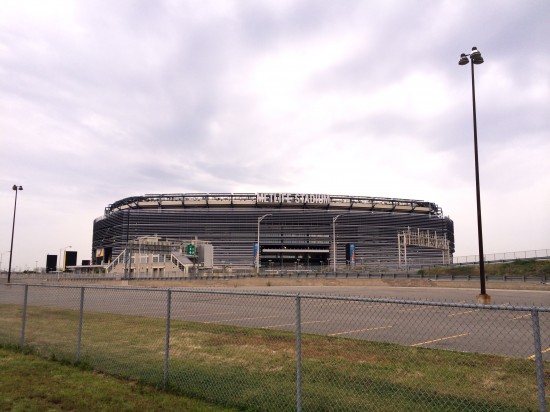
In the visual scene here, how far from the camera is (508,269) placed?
58.8m

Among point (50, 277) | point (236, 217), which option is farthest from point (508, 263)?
point (236, 217)

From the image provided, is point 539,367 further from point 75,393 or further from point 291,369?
point 75,393

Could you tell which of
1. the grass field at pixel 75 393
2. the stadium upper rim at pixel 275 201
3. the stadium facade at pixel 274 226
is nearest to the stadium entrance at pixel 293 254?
the stadium facade at pixel 274 226

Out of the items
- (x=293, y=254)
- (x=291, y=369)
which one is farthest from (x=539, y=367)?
(x=293, y=254)

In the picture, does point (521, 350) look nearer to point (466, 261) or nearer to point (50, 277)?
point (466, 261)

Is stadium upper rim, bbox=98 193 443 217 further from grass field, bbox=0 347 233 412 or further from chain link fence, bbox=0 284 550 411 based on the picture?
grass field, bbox=0 347 233 412

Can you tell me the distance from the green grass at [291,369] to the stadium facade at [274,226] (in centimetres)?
12930

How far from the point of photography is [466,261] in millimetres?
66750

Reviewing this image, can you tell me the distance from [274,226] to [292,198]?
35.9 ft

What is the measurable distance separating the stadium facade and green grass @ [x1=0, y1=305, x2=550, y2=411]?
424 feet

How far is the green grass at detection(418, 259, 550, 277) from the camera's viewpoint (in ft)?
179

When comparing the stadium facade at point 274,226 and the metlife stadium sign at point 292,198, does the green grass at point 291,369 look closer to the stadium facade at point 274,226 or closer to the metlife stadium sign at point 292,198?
the stadium facade at point 274,226

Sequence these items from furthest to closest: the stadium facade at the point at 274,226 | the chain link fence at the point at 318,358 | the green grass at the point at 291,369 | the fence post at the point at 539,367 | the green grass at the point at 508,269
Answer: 1. the stadium facade at the point at 274,226
2. the green grass at the point at 508,269
3. the green grass at the point at 291,369
4. the chain link fence at the point at 318,358
5. the fence post at the point at 539,367

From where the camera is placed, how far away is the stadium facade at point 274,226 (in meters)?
143
